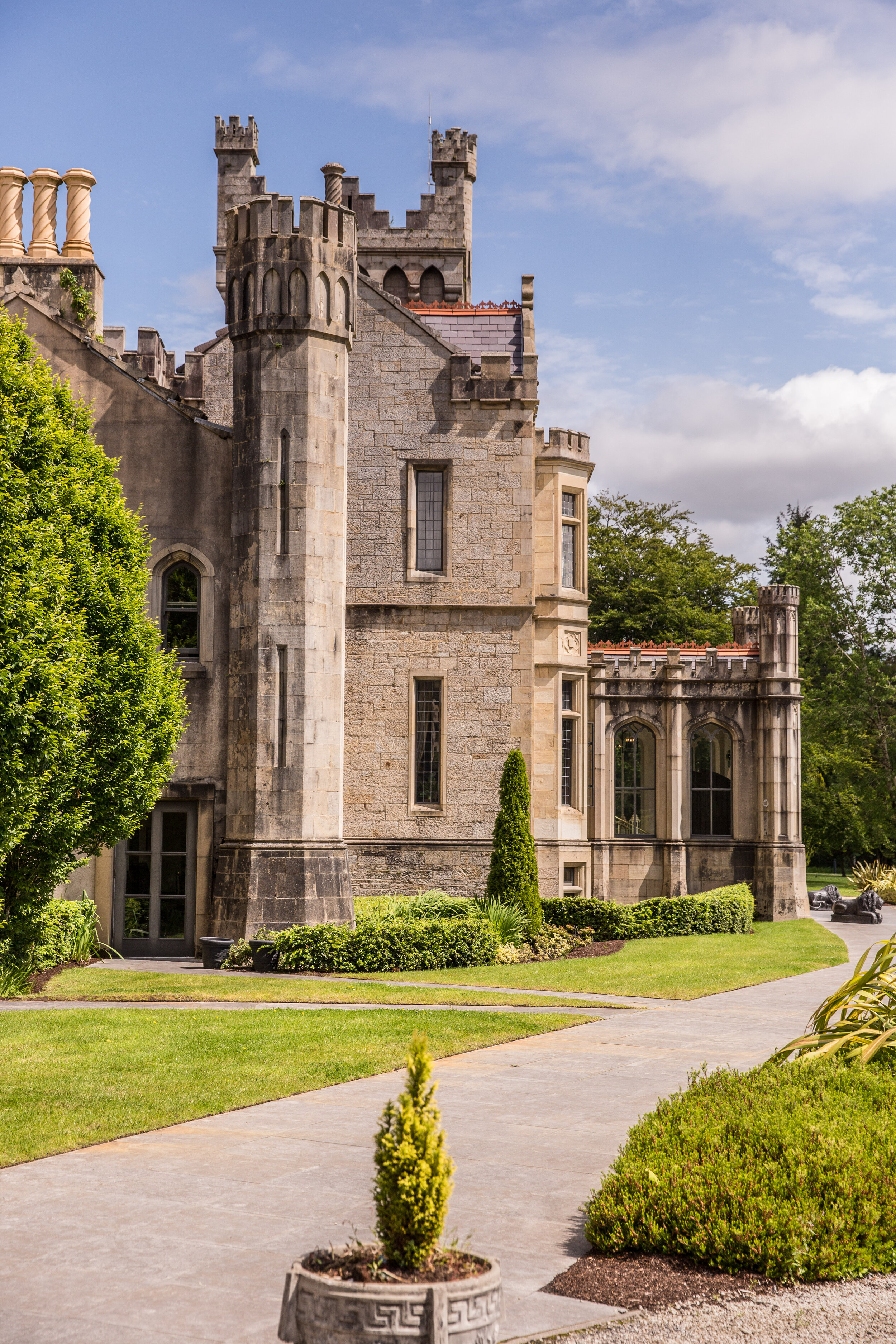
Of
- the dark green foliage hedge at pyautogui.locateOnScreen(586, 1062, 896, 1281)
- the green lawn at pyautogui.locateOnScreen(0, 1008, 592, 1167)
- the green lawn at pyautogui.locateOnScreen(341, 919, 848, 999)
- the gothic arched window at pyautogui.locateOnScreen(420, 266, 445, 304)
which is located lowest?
the green lawn at pyautogui.locateOnScreen(341, 919, 848, 999)

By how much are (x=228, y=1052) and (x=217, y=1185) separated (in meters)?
4.48

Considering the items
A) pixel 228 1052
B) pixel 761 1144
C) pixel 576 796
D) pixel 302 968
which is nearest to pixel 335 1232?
pixel 761 1144

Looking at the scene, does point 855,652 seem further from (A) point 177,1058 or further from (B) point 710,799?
(A) point 177,1058

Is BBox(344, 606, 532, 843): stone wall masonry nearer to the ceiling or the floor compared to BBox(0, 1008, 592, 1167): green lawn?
nearer to the ceiling

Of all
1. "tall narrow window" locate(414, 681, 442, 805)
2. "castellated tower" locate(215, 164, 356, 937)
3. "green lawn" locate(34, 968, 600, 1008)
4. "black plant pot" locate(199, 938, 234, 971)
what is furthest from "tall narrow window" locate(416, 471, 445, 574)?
"green lawn" locate(34, 968, 600, 1008)

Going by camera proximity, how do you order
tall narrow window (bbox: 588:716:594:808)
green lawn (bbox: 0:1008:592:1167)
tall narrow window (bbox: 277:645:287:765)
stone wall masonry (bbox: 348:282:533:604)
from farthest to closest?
1. tall narrow window (bbox: 588:716:594:808)
2. stone wall masonry (bbox: 348:282:533:604)
3. tall narrow window (bbox: 277:645:287:765)
4. green lawn (bbox: 0:1008:592:1167)

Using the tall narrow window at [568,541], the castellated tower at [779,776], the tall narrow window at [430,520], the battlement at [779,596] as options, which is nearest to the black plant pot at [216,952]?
the tall narrow window at [430,520]

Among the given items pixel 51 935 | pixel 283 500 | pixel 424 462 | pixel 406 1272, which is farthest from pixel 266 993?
pixel 424 462

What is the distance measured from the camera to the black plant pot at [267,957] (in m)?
19.4

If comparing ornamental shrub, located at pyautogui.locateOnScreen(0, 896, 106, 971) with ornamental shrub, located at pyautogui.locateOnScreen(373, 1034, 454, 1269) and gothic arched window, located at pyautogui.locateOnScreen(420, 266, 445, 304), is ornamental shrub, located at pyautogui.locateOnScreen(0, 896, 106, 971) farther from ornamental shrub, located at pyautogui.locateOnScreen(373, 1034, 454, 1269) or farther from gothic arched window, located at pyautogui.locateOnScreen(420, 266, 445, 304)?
gothic arched window, located at pyautogui.locateOnScreen(420, 266, 445, 304)

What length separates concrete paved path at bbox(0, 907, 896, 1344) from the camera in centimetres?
554

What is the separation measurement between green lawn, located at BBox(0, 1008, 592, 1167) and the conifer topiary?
8.15 metres

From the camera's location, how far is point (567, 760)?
26.7 m

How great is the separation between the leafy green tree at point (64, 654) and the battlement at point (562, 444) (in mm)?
10732
